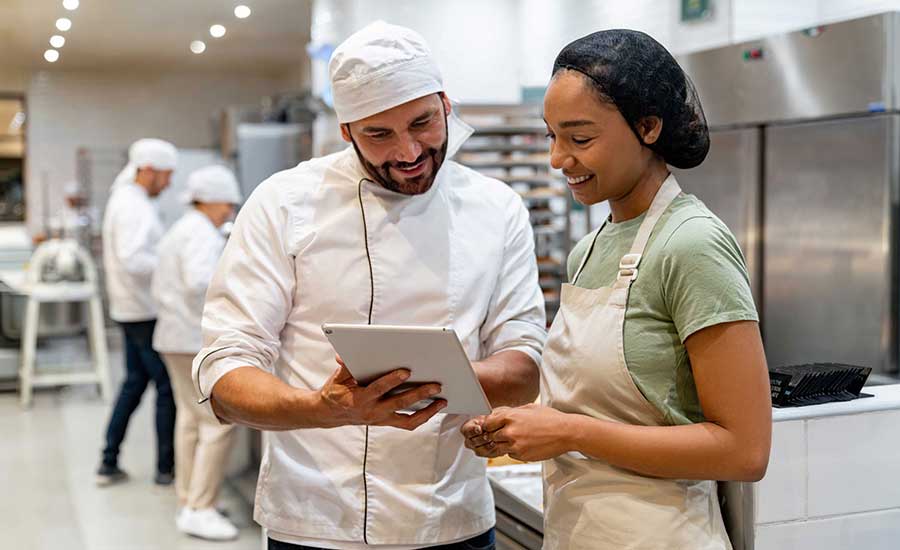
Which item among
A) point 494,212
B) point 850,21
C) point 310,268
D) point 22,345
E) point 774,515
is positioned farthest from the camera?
point 22,345

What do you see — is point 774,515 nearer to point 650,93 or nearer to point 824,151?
point 650,93

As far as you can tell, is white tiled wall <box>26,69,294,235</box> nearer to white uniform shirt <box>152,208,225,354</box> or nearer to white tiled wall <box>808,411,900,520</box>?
white uniform shirt <box>152,208,225,354</box>

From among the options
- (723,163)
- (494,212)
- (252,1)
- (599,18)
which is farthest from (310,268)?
(252,1)

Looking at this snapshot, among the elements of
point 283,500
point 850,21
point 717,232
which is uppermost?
point 850,21

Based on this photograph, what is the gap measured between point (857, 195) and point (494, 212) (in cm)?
219

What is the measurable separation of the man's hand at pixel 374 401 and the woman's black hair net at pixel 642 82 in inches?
18.1

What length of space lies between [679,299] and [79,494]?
4494mm

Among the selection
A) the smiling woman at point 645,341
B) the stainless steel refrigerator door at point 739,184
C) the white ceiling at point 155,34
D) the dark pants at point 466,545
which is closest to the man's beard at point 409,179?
the smiling woman at point 645,341

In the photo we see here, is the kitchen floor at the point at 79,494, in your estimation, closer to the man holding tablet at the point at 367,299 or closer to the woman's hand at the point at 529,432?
the man holding tablet at the point at 367,299

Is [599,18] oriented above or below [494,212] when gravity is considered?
above

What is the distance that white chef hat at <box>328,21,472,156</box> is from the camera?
1.59 m

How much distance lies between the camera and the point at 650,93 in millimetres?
1281

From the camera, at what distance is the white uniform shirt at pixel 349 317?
1.64 m

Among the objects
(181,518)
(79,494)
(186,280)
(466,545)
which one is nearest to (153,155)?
(186,280)
